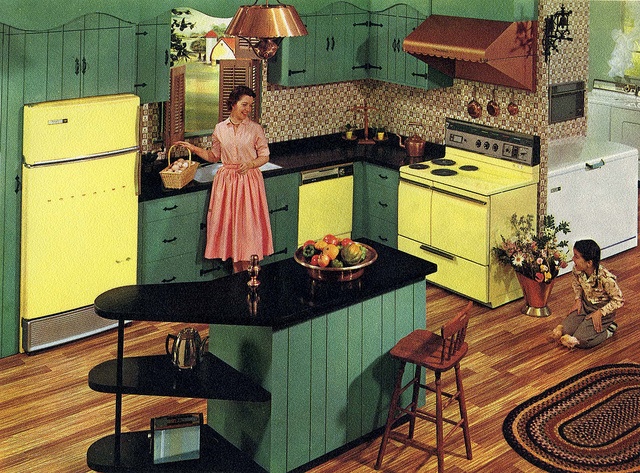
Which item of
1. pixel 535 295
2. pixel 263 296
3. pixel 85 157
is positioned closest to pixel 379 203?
pixel 535 295

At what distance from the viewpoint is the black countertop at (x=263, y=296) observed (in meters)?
4.81

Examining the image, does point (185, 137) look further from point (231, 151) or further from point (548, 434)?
point (548, 434)

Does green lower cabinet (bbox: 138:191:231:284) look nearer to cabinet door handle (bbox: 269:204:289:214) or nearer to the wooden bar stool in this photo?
cabinet door handle (bbox: 269:204:289:214)

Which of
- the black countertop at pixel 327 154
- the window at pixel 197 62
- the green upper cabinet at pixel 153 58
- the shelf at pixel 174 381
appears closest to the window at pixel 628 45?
the black countertop at pixel 327 154

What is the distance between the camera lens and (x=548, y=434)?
5711 mm

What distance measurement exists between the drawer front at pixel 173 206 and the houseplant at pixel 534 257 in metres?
2.26

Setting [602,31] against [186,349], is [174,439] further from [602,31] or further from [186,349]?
[602,31]

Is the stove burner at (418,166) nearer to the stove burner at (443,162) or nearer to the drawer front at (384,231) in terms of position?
the stove burner at (443,162)

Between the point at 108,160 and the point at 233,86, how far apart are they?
1.78 meters

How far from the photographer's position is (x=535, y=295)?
24.4 ft

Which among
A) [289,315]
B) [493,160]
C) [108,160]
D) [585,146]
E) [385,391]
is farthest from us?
[585,146]

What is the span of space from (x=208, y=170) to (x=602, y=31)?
569cm

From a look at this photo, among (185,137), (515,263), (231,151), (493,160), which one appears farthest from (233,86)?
(515,263)

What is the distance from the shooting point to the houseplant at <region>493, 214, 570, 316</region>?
24.0 feet
